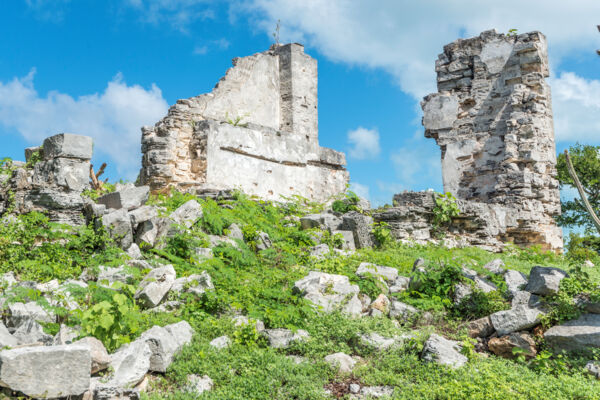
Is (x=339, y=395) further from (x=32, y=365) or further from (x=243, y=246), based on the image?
(x=243, y=246)

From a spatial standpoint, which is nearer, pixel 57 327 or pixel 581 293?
pixel 57 327

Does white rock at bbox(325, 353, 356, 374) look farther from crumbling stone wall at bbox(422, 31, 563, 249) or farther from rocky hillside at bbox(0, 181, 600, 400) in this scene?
crumbling stone wall at bbox(422, 31, 563, 249)

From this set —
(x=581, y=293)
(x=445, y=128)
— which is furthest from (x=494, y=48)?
(x=581, y=293)

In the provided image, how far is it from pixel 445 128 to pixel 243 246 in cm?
754

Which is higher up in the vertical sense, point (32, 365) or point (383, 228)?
point (383, 228)

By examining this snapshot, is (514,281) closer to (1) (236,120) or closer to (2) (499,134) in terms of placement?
(2) (499,134)

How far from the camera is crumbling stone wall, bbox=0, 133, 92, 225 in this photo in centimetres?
769

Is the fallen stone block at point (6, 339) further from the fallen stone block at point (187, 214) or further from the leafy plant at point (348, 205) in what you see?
the leafy plant at point (348, 205)

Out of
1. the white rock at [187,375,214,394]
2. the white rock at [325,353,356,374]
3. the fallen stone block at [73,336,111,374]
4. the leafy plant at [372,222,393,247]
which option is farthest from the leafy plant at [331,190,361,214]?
the fallen stone block at [73,336,111,374]

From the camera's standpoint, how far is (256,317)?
5.39 m

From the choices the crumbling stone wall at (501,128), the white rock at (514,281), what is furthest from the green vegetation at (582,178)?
the white rock at (514,281)

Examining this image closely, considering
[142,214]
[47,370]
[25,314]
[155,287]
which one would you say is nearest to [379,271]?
[155,287]

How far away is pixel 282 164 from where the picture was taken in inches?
497

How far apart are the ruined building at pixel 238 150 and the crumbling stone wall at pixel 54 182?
2749 mm
